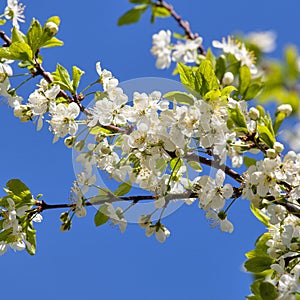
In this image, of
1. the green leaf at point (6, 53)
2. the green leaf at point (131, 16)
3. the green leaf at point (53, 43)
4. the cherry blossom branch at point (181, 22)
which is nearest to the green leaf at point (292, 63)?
the cherry blossom branch at point (181, 22)

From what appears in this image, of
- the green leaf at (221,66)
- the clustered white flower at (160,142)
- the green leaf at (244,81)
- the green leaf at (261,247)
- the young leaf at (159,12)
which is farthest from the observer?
the green leaf at (221,66)

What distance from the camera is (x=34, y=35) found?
1.78 m

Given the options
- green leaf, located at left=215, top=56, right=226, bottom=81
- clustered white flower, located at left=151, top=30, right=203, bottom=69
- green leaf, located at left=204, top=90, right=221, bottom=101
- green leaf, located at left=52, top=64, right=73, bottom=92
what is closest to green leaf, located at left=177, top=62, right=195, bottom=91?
green leaf, located at left=204, top=90, right=221, bottom=101

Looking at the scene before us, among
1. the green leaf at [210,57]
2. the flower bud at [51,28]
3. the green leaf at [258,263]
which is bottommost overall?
the green leaf at [258,263]

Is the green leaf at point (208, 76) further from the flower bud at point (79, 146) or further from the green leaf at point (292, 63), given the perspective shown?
the green leaf at point (292, 63)

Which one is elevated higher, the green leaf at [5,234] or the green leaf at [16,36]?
the green leaf at [16,36]

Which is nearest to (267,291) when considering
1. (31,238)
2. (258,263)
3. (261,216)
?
(258,263)

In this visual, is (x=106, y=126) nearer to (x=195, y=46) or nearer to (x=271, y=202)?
(x=271, y=202)

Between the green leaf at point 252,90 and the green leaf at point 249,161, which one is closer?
the green leaf at point 249,161

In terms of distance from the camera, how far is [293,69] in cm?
276

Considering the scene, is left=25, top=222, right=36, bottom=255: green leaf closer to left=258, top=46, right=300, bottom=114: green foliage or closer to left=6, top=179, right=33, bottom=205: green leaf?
left=6, top=179, right=33, bottom=205: green leaf

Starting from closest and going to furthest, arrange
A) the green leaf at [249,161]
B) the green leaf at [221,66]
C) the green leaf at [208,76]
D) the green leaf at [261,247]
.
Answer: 1. the green leaf at [208,76]
2. the green leaf at [249,161]
3. the green leaf at [261,247]
4. the green leaf at [221,66]

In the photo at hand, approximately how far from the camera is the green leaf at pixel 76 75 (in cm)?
180

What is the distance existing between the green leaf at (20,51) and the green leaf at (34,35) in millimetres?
34
